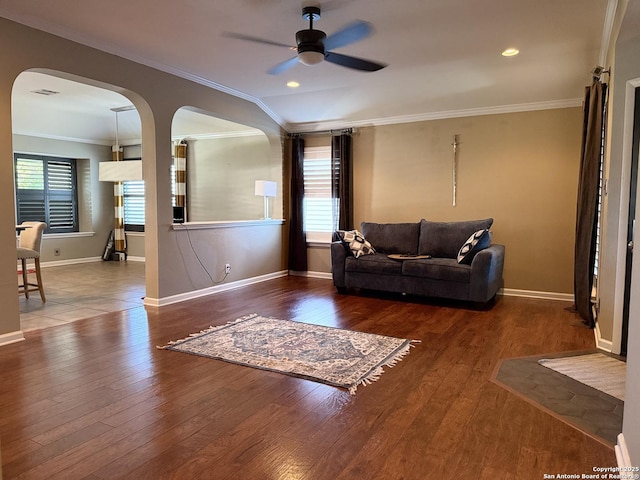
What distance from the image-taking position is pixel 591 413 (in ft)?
8.00

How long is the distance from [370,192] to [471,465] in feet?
Answer: 16.2

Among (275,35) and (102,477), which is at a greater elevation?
(275,35)

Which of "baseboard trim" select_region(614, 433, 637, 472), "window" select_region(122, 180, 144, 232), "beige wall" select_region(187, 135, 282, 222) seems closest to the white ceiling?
"beige wall" select_region(187, 135, 282, 222)

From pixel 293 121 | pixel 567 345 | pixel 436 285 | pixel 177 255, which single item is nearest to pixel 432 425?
pixel 567 345

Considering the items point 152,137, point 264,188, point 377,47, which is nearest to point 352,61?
point 377,47

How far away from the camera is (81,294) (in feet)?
18.4

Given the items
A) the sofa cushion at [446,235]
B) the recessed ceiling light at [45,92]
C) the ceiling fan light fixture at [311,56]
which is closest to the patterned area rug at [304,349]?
the sofa cushion at [446,235]

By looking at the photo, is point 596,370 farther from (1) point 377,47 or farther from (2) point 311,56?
(1) point 377,47

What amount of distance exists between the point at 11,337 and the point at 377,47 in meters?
4.04

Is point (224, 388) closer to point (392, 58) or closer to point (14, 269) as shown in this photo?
point (14, 269)

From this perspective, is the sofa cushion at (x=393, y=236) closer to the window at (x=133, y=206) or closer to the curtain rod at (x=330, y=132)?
the curtain rod at (x=330, y=132)

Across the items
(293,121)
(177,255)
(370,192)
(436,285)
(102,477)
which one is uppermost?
(293,121)

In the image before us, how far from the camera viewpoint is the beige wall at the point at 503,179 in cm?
531

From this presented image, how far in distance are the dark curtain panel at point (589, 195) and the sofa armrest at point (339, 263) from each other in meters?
2.60
